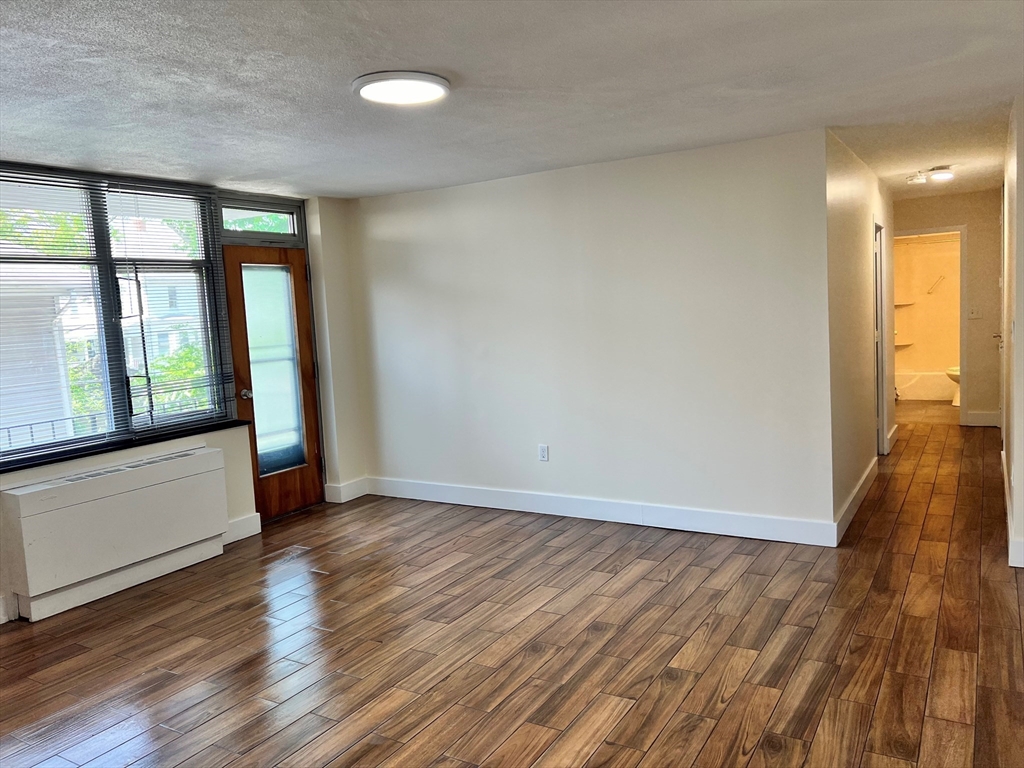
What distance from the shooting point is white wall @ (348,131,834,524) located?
435 cm

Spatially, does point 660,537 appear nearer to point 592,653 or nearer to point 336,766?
point 592,653

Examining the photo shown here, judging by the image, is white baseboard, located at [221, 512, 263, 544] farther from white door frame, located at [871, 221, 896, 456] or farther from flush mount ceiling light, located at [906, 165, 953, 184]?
flush mount ceiling light, located at [906, 165, 953, 184]

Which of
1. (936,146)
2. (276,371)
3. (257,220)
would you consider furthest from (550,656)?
(936,146)

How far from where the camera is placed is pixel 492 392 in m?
5.55

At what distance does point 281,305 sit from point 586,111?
10.3ft

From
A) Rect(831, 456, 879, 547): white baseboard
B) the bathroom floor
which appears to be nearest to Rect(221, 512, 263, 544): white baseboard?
Rect(831, 456, 879, 547): white baseboard

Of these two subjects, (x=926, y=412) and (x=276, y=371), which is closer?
(x=276, y=371)

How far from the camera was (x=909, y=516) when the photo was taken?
4871mm

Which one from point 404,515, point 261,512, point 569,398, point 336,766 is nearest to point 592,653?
point 336,766

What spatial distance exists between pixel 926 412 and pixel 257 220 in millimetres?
7768

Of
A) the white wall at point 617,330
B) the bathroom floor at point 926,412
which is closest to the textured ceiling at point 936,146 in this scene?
the white wall at point 617,330

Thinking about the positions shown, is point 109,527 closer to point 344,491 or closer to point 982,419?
point 344,491

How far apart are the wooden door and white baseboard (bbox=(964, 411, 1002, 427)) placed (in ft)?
21.5

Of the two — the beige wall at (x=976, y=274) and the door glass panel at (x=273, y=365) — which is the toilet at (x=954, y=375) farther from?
the door glass panel at (x=273, y=365)
